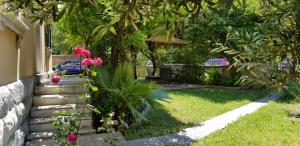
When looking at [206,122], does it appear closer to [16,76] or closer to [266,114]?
[266,114]

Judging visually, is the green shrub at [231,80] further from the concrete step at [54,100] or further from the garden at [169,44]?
the concrete step at [54,100]

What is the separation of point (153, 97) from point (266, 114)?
11.6 feet

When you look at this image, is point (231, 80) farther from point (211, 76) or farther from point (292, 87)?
point (292, 87)

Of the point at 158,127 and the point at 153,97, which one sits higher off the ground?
the point at 153,97

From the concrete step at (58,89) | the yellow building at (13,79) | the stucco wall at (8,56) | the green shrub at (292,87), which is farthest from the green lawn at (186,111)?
the green shrub at (292,87)

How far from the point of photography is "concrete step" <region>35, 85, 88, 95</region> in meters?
8.51

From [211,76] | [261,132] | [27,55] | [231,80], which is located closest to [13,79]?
[27,55]

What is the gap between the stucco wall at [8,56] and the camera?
203 inches

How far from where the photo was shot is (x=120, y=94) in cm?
827

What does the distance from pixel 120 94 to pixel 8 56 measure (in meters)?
3.11

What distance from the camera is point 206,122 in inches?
371

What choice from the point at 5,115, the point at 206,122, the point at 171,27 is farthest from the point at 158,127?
the point at 171,27

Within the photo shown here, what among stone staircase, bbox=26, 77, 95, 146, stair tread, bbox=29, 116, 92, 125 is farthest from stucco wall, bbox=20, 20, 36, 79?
stair tread, bbox=29, 116, 92, 125

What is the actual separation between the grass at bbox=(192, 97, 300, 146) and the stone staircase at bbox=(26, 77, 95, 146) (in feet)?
8.85
